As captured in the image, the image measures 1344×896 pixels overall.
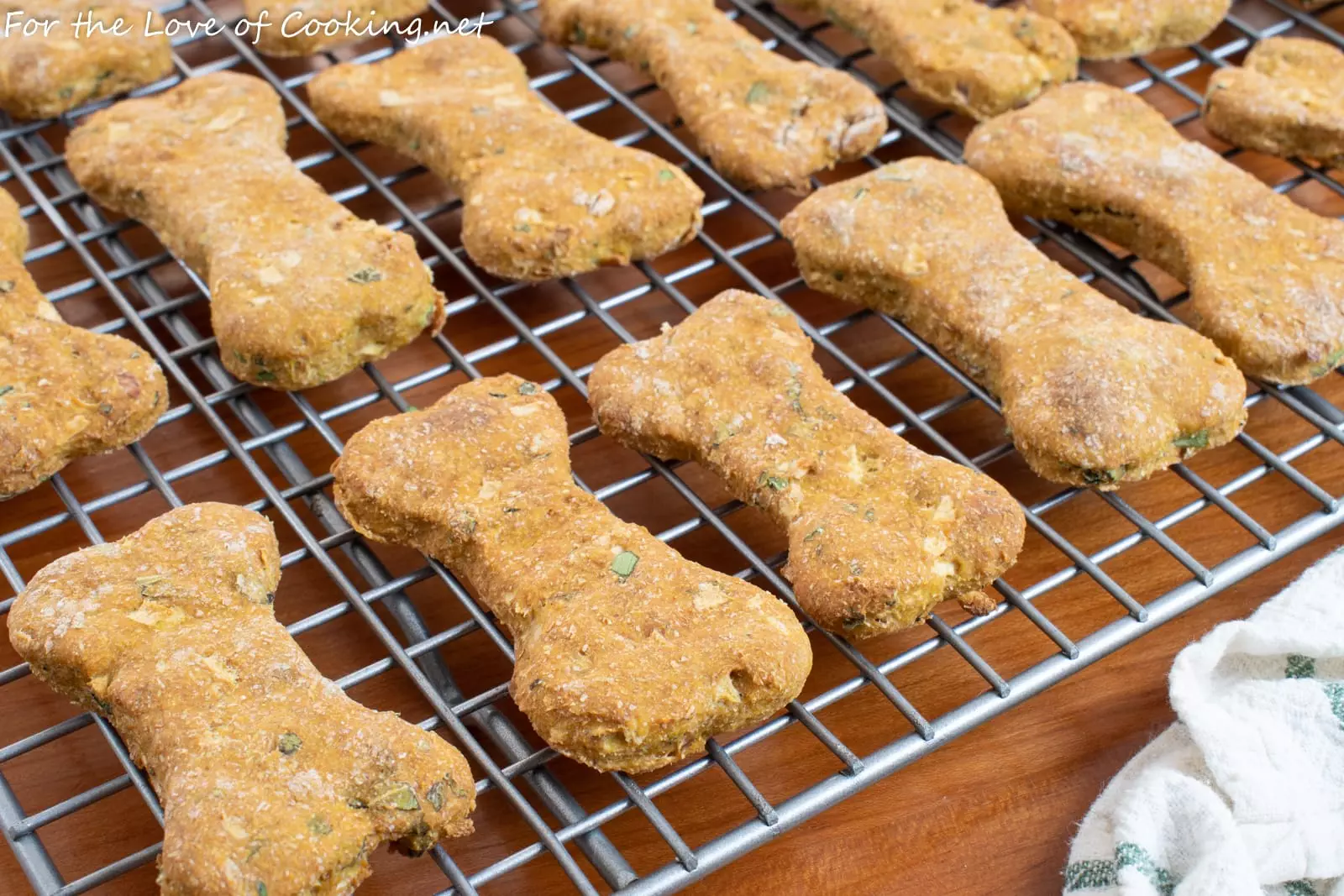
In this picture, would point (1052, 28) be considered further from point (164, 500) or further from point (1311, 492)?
point (164, 500)

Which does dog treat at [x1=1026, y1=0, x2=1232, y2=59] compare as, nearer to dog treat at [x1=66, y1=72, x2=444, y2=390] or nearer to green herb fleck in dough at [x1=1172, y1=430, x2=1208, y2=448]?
green herb fleck in dough at [x1=1172, y1=430, x2=1208, y2=448]

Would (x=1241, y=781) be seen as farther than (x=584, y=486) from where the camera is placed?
No

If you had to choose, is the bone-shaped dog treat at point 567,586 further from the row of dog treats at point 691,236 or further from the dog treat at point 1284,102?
the dog treat at point 1284,102

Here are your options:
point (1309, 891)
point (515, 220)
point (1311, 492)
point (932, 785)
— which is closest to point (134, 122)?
point (515, 220)

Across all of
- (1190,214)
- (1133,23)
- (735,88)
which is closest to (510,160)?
(735,88)

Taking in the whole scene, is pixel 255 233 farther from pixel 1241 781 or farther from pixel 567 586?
pixel 1241 781

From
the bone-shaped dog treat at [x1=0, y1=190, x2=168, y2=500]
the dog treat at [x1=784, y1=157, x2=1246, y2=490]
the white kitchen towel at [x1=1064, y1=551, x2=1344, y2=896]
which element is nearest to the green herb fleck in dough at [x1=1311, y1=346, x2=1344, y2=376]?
the dog treat at [x1=784, y1=157, x2=1246, y2=490]
